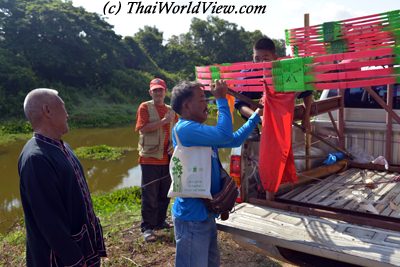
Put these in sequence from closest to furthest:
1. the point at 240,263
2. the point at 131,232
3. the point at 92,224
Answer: the point at 92,224, the point at 240,263, the point at 131,232

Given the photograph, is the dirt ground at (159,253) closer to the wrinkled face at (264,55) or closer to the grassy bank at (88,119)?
the wrinkled face at (264,55)

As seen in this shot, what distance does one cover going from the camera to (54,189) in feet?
6.33

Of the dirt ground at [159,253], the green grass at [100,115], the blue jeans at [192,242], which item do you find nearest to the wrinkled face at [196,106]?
the blue jeans at [192,242]

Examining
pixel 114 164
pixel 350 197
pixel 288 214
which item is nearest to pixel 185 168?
pixel 288 214

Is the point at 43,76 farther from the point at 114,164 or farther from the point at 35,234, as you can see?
the point at 35,234

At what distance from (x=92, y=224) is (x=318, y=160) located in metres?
2.98

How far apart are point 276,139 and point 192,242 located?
110 cm

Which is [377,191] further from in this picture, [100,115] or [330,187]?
[100,115]

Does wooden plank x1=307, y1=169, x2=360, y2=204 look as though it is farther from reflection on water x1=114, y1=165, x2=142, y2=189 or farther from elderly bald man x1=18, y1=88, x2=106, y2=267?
reflection on water x1=114, y1=165, x2=142, y2=189

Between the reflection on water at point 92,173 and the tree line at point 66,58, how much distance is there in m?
7.16

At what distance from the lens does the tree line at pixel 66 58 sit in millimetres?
22539

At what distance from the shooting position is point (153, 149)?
411cm

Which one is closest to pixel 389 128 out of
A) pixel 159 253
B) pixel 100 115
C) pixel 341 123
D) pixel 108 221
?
pixel 341 123

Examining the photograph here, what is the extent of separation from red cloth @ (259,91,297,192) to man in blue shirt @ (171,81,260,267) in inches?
24.2
